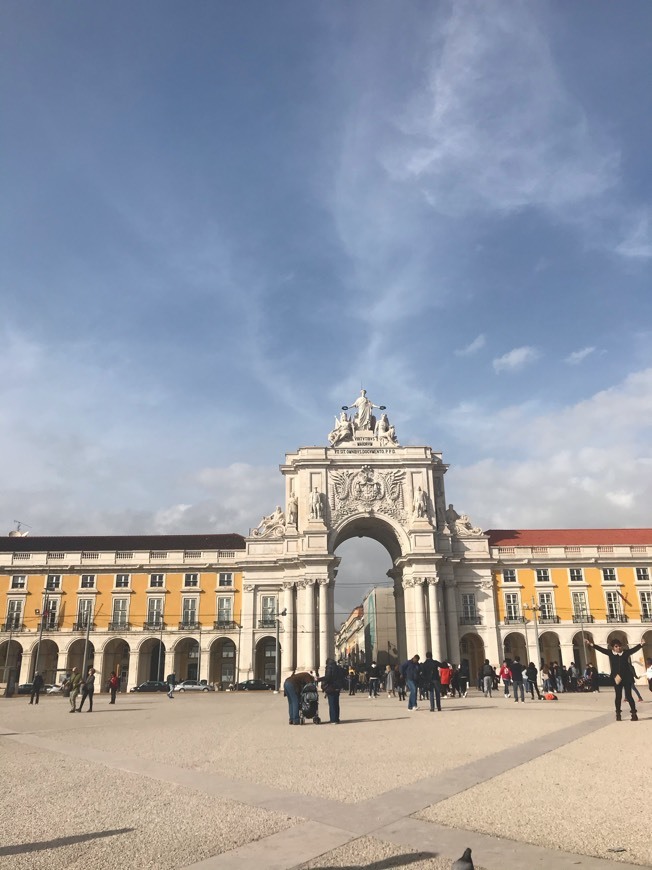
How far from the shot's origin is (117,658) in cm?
6234

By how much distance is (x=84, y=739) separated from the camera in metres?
15.2

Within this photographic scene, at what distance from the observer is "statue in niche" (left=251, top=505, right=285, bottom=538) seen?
6366 centimetres

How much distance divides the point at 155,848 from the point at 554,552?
205 feet

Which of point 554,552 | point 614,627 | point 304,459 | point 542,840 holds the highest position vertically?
point 304,459

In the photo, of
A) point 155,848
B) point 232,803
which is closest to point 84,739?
point 232,803

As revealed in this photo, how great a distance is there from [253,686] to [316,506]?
16.5 meters

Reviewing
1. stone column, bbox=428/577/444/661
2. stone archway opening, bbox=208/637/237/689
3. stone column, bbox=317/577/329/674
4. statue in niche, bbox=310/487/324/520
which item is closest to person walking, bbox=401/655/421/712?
stone column, bbox=317/577/329/674

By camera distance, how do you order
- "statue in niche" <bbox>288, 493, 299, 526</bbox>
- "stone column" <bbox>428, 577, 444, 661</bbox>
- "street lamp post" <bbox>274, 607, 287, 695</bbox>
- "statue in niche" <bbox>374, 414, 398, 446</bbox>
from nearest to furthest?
"street lamp post" <bbox>274, 607, 287, 695</bbox> → "stone column" <bbox>428, 577, 444, 661</bbox> → "statue in niche" <bbox>288, 493, 299, 526</bbox> → "statue in niche" <bbox>374, 414, 398, 446</bbox>

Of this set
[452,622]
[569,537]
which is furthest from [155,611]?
[569,537]

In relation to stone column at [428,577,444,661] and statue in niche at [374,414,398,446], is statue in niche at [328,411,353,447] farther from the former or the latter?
stone column at [428,577,444,661]

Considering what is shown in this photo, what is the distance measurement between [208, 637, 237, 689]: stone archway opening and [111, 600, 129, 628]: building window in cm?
880

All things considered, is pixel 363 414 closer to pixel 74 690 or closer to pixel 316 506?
pixel 316 506

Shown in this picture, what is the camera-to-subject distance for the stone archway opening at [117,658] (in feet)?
199

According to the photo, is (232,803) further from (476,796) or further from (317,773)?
(476,796)
